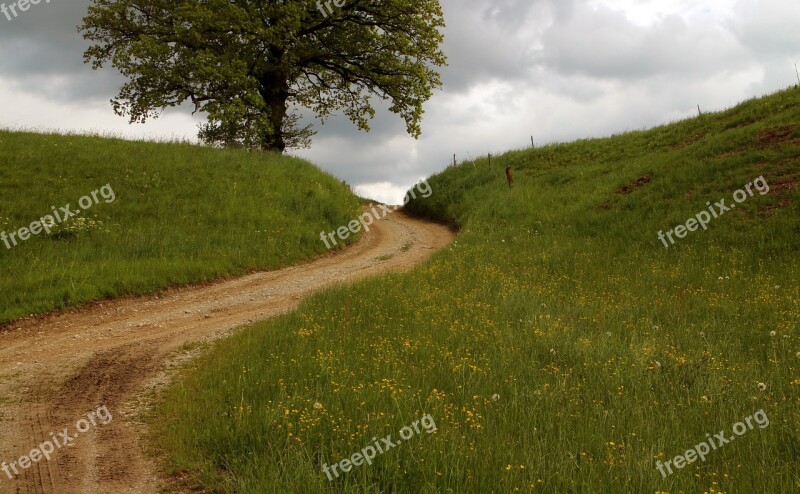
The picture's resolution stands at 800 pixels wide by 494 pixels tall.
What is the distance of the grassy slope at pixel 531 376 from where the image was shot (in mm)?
4582

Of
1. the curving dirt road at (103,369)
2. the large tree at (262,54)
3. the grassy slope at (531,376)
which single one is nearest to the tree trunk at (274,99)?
the large tree at (262,54)

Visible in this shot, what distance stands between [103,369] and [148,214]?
1057cm

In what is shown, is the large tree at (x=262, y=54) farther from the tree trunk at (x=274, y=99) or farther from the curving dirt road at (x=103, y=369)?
the curving dirt road at (x=103, y=369)

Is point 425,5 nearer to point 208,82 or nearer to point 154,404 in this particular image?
point 208,82

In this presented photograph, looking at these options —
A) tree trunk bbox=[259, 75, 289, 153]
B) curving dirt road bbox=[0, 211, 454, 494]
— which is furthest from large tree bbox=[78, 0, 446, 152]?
curving dirt road bbox=[0, 211, 454, 494]

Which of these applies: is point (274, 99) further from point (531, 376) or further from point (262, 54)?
point (531, 376)

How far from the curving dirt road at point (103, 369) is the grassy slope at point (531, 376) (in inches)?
25.1

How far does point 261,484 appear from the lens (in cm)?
441

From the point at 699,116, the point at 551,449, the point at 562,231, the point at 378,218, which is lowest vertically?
the point at 551,449

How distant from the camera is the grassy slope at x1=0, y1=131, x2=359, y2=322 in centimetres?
1282

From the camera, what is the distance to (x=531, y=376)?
6.76 metres

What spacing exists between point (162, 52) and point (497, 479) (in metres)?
27.4

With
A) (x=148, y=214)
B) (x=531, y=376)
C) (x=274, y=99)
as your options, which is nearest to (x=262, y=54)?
(x=274, y=99)

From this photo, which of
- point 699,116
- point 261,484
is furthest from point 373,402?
A: point 699,116
